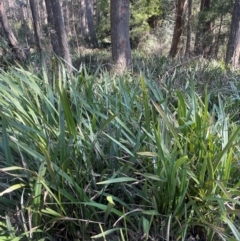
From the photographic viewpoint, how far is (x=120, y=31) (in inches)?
299

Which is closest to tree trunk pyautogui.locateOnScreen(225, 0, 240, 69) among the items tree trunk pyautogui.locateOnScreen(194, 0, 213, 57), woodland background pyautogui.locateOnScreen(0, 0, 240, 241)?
tree trunk pyautogui.locateOnScreen(194, 0, 213, 57)

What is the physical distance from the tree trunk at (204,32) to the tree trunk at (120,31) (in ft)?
22.8

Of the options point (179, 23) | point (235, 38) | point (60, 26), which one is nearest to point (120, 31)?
point (60, 26)

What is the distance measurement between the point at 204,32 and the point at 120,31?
8.16 meters

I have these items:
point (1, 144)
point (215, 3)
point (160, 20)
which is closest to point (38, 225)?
point (1, 144)

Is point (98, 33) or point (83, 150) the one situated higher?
point (83, 150)

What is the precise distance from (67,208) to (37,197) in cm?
21

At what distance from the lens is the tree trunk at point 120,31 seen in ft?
24.3

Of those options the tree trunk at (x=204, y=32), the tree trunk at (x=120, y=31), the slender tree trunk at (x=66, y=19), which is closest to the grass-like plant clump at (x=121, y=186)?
the tree trunk at (x=120, y=31)

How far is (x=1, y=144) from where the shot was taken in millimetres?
1840

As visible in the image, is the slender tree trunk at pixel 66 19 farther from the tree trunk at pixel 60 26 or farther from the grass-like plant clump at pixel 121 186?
the grass-like plant clump at pixel 121 186

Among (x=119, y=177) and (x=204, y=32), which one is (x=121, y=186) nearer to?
(x=119, y=177)

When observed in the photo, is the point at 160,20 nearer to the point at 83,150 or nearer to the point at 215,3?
the point at 215,3

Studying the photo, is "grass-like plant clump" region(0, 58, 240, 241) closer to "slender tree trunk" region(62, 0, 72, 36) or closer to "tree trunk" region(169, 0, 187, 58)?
"tree trunk" region(169, 0, 187, 58)
